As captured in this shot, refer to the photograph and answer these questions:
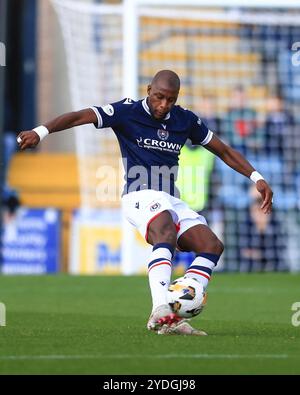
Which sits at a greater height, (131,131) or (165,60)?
(165,60)

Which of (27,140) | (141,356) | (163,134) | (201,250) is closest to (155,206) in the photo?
(201,250)

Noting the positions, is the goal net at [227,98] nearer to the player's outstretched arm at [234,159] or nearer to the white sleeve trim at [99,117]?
the player's outstretched arm at [234,159]

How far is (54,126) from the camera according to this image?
8.76 meters

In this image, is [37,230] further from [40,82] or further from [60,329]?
[60,329]

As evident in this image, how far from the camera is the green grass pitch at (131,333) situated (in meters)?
6.84

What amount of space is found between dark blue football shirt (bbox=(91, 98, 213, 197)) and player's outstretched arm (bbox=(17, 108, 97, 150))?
5.9 inches

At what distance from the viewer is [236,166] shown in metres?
9.65

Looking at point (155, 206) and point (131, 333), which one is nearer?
point (131, 333)

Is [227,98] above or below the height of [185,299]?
above

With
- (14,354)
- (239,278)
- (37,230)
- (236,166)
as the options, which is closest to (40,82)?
(37,230)

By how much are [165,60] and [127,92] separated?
2091 mm

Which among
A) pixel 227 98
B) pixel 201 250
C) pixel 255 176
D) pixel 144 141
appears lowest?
pixel 201 250

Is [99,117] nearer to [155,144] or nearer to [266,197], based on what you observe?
[155,144]

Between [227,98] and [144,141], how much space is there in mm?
11070
